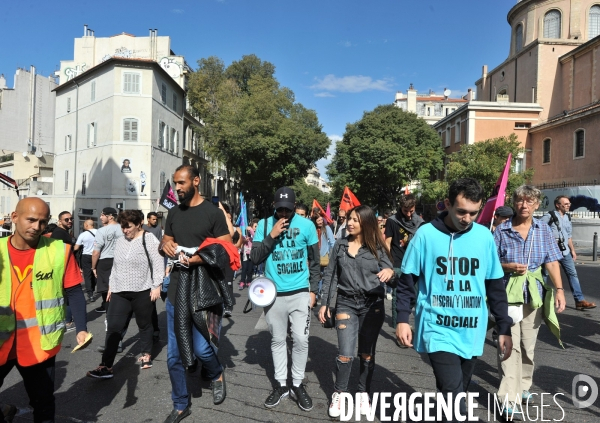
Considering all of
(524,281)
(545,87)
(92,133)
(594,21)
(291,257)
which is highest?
(594,21)

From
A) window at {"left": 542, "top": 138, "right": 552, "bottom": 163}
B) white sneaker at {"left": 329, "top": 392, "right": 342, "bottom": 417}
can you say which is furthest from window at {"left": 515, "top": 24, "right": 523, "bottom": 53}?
white sneaker at {"left": 329, "top": 392, "right": 342, "bottom": 417}

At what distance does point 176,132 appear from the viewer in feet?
117

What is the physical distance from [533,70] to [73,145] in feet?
127

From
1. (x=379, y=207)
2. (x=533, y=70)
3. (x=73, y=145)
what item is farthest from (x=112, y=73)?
(x=533, y=70)

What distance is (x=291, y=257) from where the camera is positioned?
4359 millimetres

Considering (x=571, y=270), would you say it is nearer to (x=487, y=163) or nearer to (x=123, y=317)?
(x=123, y=317)

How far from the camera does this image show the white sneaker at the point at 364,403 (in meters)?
3.94

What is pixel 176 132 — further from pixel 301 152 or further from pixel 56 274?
pixel 56 274

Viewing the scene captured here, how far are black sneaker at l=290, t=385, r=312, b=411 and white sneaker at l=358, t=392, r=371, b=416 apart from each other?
1.42ft

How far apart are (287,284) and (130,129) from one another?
28.1 meters

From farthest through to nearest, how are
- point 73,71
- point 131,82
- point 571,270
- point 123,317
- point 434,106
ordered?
point 434,106 → point 73,71 → point 131,82 → point 571,270 → point 123,317

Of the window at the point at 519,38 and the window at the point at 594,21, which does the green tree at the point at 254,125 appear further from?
the window at the point at 594,21

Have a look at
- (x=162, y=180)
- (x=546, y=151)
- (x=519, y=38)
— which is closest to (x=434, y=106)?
(x=519, y=38)

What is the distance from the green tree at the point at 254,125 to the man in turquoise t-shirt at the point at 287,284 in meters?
28.0
